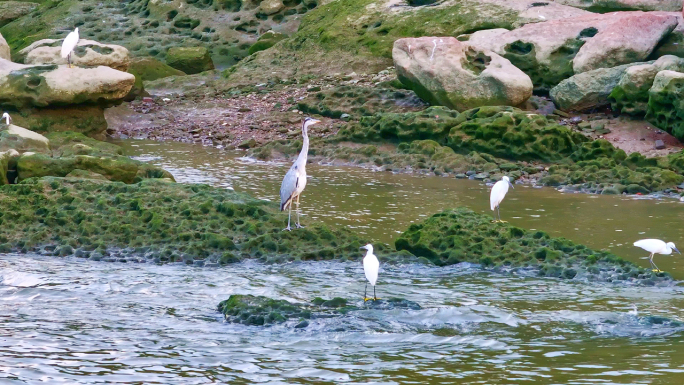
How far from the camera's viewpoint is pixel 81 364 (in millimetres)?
6832

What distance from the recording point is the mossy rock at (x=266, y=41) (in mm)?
26931

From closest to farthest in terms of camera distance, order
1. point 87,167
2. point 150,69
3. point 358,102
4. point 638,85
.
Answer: point 87,167 → point 638,85 → point 358,102 → point 150,69

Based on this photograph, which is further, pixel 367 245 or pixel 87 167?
pixel 87 167

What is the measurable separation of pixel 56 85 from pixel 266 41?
31.0 feet

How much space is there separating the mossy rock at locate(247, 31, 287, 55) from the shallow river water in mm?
16401

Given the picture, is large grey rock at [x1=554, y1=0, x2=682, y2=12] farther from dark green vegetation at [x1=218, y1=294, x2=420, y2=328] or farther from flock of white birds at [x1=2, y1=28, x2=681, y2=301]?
dark green vegetation at [x1=218, y1=294, x2=420, y2=328]

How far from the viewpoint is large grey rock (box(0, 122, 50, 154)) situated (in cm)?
1370

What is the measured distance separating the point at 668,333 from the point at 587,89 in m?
11.5

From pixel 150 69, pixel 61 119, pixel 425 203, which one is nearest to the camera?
pixel 425 203

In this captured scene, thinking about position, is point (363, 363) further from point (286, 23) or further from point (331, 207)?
point (286, 23)

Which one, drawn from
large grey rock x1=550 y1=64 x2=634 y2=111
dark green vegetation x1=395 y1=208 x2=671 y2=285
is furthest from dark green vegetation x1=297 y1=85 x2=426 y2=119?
dark green vegetation x1=395 y1=208 x2=671 y2=285

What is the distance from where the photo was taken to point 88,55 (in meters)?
21.2

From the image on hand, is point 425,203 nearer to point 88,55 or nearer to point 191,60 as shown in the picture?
point 88,55

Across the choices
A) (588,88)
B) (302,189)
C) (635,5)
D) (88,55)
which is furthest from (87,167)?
(635,5)
